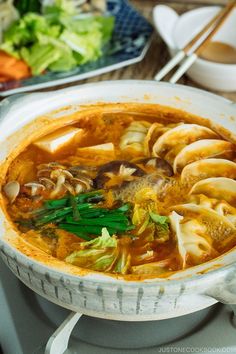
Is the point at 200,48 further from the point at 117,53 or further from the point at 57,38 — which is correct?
the point at 57,38

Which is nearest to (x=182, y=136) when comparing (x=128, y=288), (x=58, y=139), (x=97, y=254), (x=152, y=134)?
(x=152, y=134)

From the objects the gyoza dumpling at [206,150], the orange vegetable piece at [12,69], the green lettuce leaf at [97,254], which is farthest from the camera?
the orange vegetable piece at [12,69]

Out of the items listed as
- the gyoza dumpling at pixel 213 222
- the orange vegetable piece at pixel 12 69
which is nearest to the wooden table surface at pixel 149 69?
the orange vegetable piece at pixel 12 69

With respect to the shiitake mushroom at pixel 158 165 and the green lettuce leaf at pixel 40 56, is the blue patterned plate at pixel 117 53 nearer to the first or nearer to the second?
the green lettuce leaf at pixel 40 56

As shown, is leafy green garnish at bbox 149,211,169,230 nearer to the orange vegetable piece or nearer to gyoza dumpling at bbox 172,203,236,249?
gyoza dumpling at bbox 172,203,236,249

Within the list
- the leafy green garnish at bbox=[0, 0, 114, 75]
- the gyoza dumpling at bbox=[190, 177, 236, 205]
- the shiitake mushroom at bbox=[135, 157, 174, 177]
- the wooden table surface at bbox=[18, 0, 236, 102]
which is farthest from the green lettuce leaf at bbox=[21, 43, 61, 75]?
the gyoza dumpling at bbox=[190, 177, 236, 205]

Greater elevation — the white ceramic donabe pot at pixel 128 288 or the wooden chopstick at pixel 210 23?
the white ceramic donabe pot at pixel 128 288

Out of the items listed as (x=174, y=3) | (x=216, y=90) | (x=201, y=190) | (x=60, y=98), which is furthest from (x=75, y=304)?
(x=174, y=3)

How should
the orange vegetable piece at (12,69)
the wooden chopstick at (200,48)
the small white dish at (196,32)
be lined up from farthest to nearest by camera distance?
Result: the orange vegetable piece at (12,69) < the small white dish at (196,32) < the wooden chopstick at (200,48)
